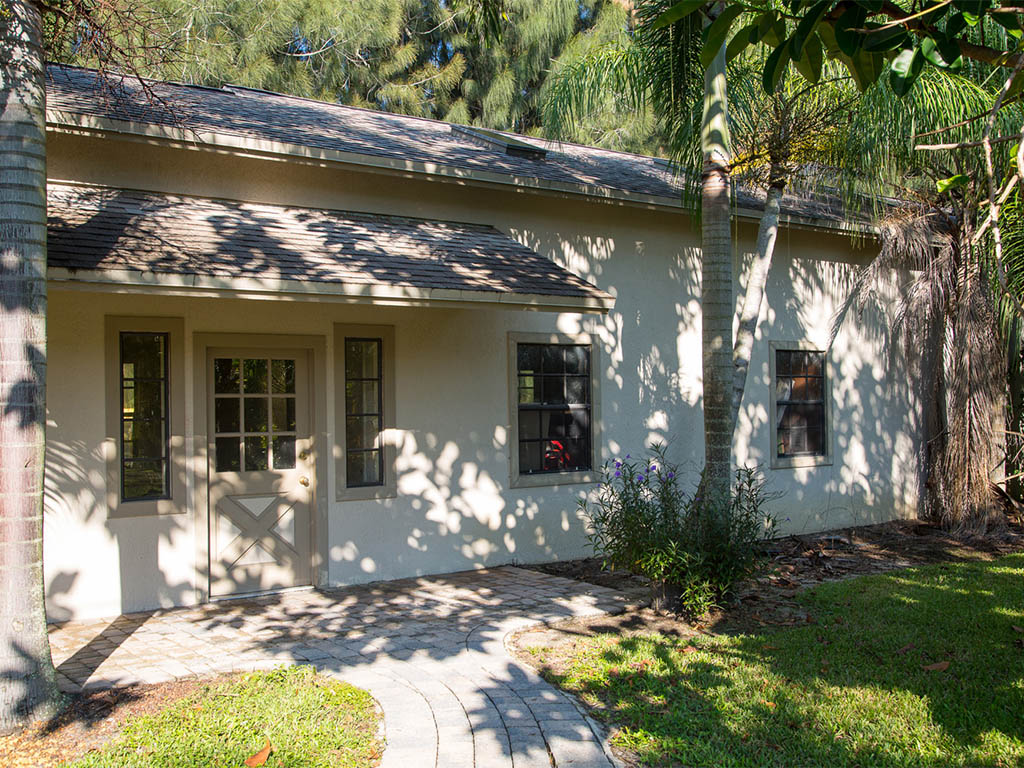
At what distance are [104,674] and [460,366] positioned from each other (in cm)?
450

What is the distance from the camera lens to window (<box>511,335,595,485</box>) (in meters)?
9.43

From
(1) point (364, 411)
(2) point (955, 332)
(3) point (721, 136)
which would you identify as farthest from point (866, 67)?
(2) point (955, 332)

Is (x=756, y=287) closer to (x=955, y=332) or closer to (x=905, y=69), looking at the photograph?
(x=955, y=332)

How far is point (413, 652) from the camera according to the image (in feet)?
19.9

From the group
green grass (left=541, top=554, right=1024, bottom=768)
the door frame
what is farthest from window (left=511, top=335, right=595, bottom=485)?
green grass (left=541, top=554, right=1024, bottom=768)

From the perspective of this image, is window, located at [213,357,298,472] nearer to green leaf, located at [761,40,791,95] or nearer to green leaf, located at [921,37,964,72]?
green leaf, located at [761,40,791,95]

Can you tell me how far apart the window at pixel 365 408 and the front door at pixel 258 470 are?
0.33 m

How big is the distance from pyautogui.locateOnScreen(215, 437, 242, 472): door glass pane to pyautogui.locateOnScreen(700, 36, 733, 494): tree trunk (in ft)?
13.5

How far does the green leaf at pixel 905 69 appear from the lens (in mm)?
2578

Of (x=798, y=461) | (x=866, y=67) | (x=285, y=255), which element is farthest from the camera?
(x=798, y=461)

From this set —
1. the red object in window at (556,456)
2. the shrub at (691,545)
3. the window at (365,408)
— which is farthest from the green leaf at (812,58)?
the red object in window at (556,456)

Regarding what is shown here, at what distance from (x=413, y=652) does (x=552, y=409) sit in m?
4.06

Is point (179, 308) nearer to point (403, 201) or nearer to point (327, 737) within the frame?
point (403, 201)

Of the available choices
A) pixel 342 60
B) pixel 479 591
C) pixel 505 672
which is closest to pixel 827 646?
pixel 505 672
